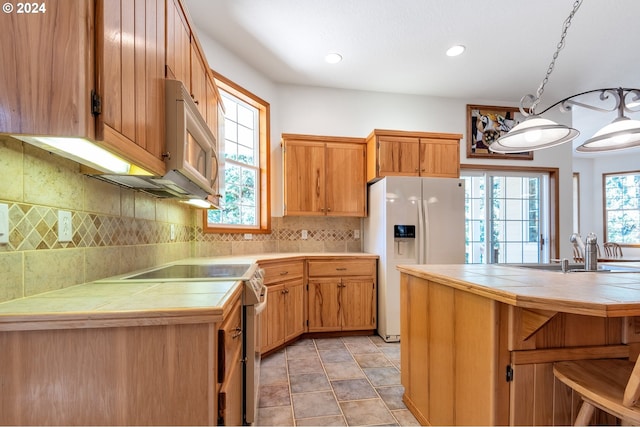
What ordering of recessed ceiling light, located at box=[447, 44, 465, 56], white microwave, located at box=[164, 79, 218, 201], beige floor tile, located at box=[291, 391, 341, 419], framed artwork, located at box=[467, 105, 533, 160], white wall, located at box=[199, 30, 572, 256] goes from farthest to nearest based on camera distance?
framed artwork, located at box=[467, 105, 533, 160] < white wall, located at box=[199, 30, 572, 256] < recessed ceiling light, located at box=[447, 44, 465, 56] < beige floor tile, located at box=[291, 391, 341, 419] < white microwave, located at box=[164, 79, 218, 201]

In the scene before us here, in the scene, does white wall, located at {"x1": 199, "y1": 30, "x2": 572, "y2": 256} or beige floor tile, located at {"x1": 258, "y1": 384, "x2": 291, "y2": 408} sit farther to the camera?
white wall, located at {"x1": 199, "y1": 30, "x2": 572, "y2": 256}

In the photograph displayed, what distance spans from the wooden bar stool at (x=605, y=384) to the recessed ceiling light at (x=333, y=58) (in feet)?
9.70

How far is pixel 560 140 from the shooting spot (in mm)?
1796

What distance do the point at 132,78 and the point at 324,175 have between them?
2485mm

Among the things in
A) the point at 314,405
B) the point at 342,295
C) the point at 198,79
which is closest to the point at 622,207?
the point at 342,295

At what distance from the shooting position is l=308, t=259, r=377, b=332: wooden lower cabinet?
303 centimetres

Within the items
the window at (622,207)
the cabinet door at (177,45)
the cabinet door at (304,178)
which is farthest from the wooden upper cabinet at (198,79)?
the window at (622,207)

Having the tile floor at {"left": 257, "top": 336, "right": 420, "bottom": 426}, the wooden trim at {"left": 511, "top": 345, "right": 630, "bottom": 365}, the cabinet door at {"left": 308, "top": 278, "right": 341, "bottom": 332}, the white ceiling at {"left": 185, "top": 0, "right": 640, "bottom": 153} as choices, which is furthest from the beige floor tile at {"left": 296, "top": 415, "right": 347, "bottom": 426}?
the white ceiling at {"left": 185, "top": 0, "right": 640, "bottom": 153}

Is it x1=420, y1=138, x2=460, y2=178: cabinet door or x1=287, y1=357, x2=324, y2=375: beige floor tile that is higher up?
x1=420, y1=138, x2=460, y2=178: cabinet door

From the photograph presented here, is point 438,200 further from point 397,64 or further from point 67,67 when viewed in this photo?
point 67,67

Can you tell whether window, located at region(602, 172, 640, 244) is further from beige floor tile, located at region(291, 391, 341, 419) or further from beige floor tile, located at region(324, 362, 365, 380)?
beige floor tile, located at region(291, 391, 341, 419)

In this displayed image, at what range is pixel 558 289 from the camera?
3.58 ft

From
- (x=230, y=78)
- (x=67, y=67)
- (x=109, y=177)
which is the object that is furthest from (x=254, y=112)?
(x=67, y=67)

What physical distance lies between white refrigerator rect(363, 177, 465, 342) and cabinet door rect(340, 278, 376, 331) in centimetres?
9
